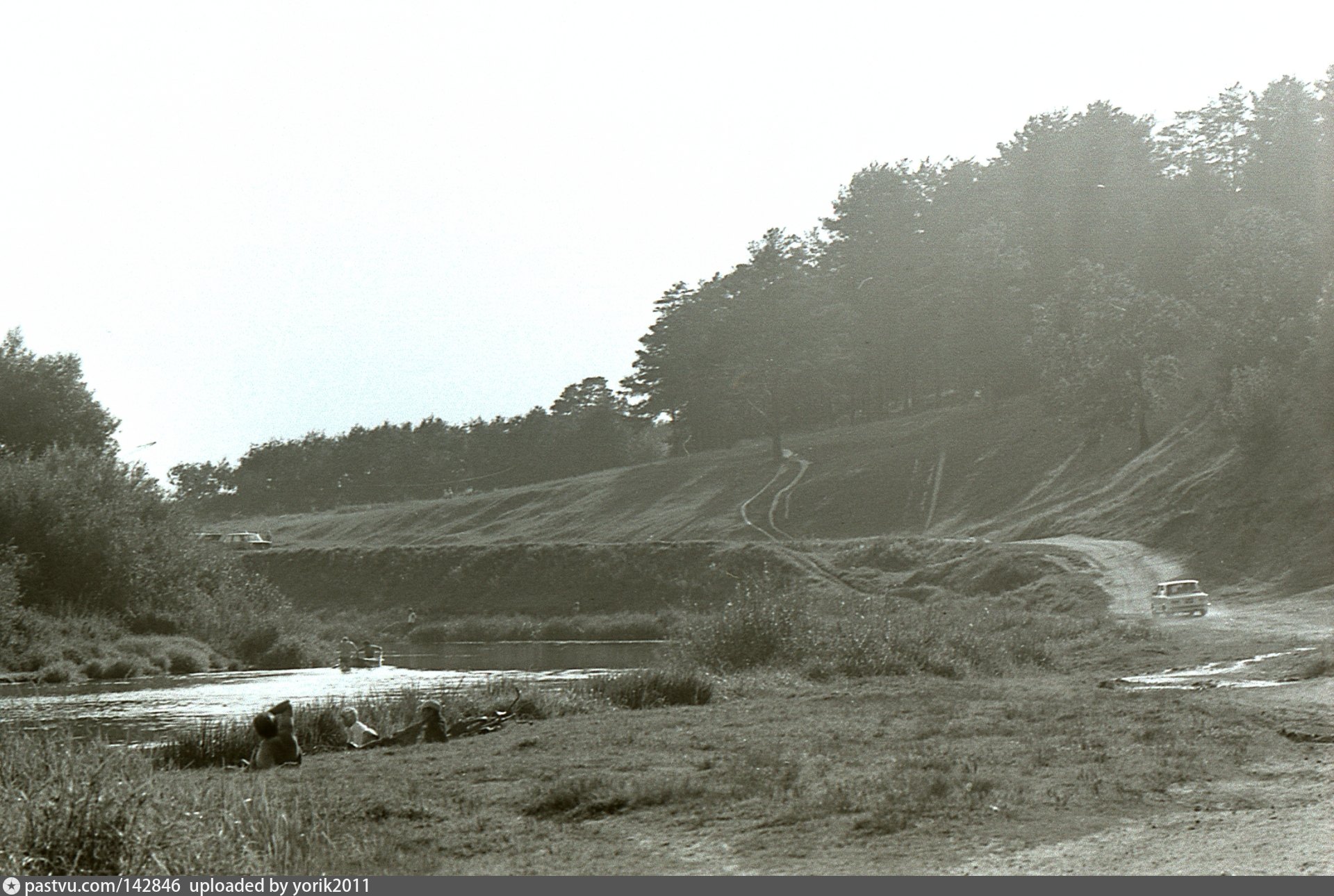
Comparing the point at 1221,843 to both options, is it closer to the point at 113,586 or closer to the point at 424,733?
the point at 424,733

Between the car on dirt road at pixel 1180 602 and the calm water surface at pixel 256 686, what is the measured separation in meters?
17.6

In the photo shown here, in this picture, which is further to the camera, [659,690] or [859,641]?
[859,641]

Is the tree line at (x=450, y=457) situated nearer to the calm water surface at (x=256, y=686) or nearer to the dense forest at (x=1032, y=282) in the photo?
the dense forest at (x=1032, y=282)

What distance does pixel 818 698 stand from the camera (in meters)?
25.2

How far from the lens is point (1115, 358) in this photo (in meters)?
80.5

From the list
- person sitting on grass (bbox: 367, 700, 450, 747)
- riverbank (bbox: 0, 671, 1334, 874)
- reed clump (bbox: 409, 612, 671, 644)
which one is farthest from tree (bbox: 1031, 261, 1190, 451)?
person sitting on grass (bbox: 367, 700, 450, 747)

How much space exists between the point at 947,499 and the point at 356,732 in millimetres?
75533

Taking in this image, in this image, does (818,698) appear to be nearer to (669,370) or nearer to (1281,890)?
(1281,890)

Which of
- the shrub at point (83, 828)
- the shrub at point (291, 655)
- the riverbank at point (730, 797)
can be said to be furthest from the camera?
the shrub at point (291, 655)

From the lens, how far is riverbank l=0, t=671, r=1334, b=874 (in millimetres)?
11500

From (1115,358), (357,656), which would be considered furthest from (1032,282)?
(357,656)

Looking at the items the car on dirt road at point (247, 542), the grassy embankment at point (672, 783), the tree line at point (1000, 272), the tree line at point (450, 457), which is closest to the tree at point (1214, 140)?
the tree line at point (1000, 272)

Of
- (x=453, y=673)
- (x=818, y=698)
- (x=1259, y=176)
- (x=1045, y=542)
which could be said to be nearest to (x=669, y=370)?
(x=1259, y=176)

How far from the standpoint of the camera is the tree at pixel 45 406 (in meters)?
72.1
